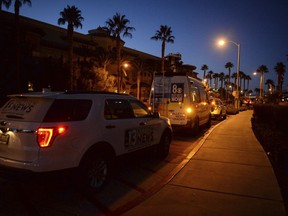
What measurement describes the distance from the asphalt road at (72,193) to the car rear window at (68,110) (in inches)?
35.3

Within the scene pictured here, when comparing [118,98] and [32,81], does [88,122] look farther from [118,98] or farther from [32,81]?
[32,81]

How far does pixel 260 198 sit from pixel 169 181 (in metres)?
1.82

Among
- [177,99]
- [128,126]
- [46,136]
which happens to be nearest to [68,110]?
[46,136]

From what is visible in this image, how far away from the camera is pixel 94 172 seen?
5109mm

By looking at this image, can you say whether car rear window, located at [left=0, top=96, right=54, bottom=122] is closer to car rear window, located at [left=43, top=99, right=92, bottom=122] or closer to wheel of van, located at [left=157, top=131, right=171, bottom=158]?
car rear window, located at [left=43, top=99, right=92, bottom=122]

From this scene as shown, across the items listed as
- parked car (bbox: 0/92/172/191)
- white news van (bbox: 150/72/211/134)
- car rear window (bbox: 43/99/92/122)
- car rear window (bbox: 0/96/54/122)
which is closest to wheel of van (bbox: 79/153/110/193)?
parked car (bbox: 0/92/172/191)

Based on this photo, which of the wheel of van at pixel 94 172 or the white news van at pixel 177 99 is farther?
the white news van at pixel 177 99

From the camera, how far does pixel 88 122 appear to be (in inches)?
191

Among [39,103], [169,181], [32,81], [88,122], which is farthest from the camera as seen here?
[32,81]

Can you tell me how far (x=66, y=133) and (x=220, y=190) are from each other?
10.4 feet

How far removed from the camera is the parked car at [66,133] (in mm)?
4254

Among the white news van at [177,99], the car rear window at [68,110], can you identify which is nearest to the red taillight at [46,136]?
the car rear window at [68,110]

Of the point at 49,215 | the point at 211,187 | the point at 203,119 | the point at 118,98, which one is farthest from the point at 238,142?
the point at 49,215

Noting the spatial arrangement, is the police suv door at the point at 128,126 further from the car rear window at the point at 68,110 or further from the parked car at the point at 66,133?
the car rear window at the point at 68,110
